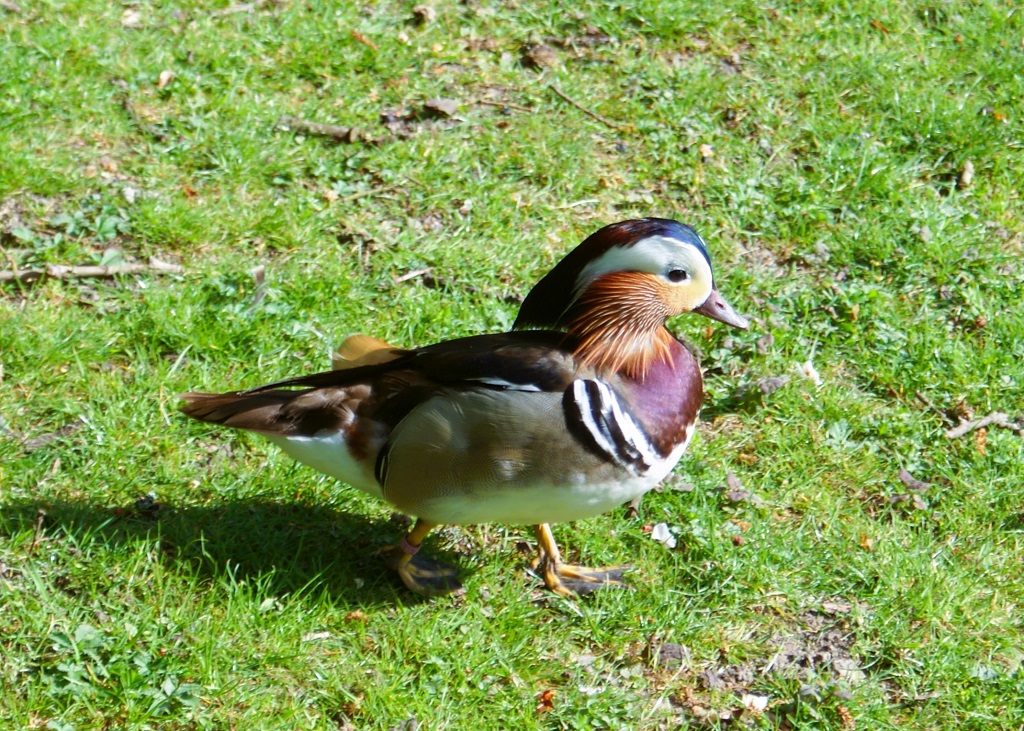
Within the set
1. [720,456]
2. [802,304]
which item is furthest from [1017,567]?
[802,304]

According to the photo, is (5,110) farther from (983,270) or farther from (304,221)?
(983,270)

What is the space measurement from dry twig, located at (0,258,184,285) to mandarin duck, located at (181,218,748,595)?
114 cm

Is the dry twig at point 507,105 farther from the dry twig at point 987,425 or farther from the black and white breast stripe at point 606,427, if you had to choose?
the black and white breast stripe at point 606,427

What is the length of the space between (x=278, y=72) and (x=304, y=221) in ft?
3.31

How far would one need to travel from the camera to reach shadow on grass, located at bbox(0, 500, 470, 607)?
3.34 metres

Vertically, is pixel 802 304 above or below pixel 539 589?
above

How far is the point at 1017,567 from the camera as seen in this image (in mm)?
3588

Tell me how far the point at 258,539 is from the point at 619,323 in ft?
4.21

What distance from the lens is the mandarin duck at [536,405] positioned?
301 centimetres

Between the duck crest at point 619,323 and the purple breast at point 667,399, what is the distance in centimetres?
3

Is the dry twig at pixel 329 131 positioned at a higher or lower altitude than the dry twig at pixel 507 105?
lower

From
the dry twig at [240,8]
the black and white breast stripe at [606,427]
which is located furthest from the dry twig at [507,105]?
the black and white breast stripe at [606,427]

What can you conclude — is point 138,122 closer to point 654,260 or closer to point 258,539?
point 258,539

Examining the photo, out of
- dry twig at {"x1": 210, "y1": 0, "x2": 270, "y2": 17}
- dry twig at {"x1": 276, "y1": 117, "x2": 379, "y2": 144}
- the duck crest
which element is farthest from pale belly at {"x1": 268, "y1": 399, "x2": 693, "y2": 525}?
dry twig at {"x1": 210, "y1": 0, "x2": 270, "y2": 17}
